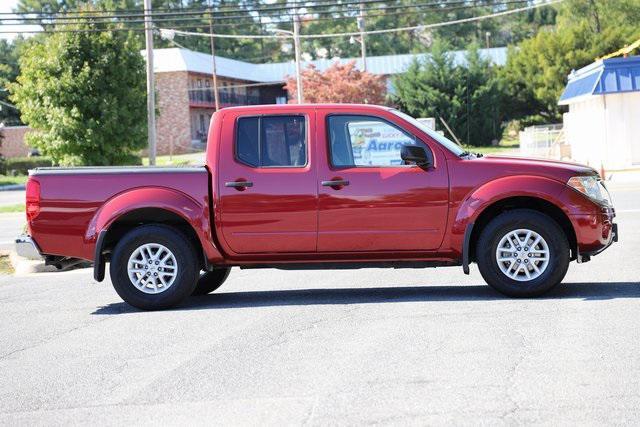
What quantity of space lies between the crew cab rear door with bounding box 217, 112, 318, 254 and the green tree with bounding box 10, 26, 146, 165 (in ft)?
73.6

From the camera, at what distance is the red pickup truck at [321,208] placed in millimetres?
9562

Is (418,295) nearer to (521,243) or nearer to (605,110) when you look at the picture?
(521,243)

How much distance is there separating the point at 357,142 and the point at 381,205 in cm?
82

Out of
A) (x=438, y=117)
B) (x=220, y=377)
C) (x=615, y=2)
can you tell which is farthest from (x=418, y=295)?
(x=615, y=2)

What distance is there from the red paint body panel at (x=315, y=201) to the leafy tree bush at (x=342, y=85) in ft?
167

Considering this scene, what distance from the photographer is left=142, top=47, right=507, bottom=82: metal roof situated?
70.5 meters

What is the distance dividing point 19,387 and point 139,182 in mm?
3284

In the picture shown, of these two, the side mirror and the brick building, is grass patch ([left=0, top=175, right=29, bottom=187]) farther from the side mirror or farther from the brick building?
the side mirror

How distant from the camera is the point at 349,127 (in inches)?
394

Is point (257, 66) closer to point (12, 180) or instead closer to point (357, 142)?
point (12, 180)

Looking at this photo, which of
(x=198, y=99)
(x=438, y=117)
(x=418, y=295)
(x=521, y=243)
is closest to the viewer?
(x=521, y=243)

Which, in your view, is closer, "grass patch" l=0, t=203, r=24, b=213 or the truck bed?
the truck bed

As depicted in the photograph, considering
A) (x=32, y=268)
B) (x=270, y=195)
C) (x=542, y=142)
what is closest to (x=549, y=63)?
Answer: (x=542, y=142)

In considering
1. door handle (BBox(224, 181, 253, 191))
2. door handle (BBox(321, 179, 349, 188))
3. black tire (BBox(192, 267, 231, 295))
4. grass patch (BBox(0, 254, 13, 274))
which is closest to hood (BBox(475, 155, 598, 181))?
door handle (BBox(321, 179, 349, 188))
